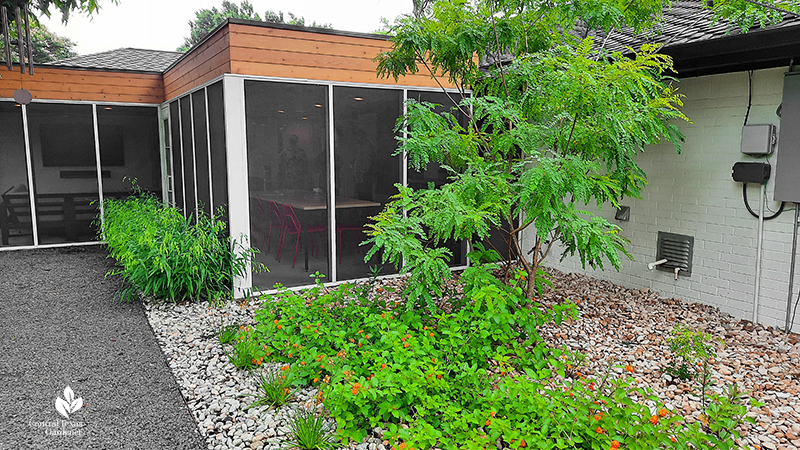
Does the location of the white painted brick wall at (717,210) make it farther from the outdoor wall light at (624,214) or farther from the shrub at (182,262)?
the shrub at (182,262)

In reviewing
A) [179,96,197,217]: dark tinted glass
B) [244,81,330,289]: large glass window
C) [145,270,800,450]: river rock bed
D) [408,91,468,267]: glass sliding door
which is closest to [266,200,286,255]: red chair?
[244,81,330,289]: large glass window

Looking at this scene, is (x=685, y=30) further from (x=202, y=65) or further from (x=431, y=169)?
(x=202, y=65)

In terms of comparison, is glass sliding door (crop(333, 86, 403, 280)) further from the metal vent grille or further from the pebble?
the metal vent grille

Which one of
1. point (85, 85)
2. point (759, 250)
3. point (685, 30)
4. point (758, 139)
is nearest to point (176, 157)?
point (85, 85)

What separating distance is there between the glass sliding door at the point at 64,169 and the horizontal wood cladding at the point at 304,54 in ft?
14.2

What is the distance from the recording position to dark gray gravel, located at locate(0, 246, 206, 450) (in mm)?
2805

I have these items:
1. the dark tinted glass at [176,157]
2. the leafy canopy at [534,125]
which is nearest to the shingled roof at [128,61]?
the dark tinted glass at [176,157]

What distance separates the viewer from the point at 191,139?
6.59 meters

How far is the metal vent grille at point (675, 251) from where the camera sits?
5.03m

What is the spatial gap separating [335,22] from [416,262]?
146 feet

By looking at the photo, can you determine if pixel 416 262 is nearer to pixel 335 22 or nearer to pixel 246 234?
pixel 246 234

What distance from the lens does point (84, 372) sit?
359 cm

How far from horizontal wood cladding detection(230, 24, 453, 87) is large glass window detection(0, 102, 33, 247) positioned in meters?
4.79

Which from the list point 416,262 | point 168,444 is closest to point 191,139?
point 416,262
